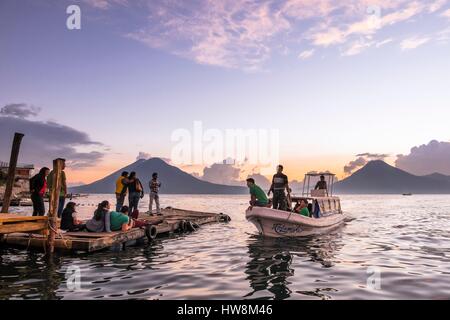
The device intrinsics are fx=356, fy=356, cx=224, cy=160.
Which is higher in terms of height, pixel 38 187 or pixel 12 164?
pixel 12 164

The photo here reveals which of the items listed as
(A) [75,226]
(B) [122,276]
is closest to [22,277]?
(B) [122,276]

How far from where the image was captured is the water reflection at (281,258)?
31.4 feet

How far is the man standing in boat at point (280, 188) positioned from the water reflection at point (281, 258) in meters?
1.86

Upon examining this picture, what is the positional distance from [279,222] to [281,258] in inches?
191

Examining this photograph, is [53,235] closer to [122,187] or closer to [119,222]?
[119,222]

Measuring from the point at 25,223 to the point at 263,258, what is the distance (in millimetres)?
9115

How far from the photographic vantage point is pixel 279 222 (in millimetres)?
18797

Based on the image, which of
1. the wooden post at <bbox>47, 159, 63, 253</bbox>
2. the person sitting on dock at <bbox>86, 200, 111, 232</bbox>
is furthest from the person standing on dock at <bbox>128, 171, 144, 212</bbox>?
the wooden post at <bbox>47, 159, 63, 253</bbox>

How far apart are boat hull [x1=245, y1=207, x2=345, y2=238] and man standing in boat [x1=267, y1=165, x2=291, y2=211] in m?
0.84

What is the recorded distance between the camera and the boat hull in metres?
18.5

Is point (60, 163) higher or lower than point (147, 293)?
higher

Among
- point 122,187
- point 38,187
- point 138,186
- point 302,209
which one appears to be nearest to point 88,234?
point 38,187
